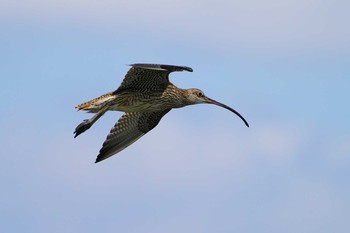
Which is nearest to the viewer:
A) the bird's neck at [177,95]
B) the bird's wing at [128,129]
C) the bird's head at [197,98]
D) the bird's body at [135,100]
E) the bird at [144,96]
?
the bird at [144,96]

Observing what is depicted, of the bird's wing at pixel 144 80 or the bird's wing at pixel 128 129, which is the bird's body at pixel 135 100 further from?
the bird's wing at pixel 128 129

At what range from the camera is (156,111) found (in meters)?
25.9

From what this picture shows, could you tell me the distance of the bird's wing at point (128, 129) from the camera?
2608 centimetres

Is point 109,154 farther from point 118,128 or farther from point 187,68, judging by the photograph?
point 187,68

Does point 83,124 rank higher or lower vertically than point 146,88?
lower

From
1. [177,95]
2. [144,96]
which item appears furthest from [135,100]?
[177,95]

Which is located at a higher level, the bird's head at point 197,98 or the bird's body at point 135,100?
the bird's head at point 197,98

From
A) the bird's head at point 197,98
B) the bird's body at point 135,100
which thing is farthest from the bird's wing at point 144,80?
the bird's head at point 197,98

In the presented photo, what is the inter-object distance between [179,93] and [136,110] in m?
1.18

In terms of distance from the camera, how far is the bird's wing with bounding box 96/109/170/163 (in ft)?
85.6

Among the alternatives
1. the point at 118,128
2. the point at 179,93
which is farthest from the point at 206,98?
the point at 118,128

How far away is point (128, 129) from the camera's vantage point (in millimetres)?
26438

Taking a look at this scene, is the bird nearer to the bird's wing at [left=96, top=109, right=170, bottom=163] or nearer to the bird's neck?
the bird's neck

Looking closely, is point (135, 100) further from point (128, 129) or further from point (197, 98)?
point (128, 129)
